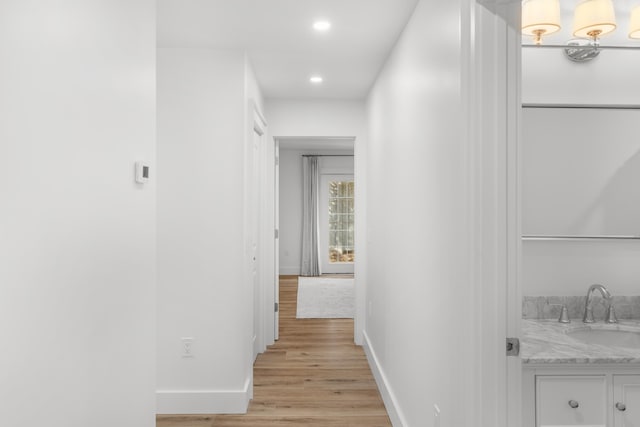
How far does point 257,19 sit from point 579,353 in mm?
2304

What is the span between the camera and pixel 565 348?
1724 mm

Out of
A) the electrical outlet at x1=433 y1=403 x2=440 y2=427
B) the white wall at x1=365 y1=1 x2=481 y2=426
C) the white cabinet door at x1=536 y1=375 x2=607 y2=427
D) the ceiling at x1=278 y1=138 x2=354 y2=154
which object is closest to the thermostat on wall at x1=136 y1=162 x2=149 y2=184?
the white wall at x1=365 y1=1 x2=481 y2=426

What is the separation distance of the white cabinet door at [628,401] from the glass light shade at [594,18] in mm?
1454

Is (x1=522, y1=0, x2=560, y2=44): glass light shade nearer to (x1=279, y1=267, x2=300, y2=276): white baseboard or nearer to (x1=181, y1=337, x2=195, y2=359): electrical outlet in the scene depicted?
(x1=181, y1=337, x2=195, y2=359): electrical outlet

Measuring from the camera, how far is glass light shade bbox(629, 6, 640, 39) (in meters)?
1.99

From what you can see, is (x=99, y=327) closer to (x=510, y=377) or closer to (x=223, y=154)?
(x=510, y=377)

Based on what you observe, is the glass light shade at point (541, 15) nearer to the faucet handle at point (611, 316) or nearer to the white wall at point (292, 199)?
the faucet handle at point (611, 316)


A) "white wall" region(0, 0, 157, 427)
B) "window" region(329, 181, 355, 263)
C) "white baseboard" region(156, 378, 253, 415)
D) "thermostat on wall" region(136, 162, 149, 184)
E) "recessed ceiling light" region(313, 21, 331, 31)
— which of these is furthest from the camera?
"window" region(329, 181, 355, 263)

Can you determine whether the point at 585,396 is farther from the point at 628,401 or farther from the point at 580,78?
the point at 580,78

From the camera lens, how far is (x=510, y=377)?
138 centimetres

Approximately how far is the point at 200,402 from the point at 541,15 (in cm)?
307

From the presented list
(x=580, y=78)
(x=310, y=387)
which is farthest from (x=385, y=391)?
(x=580, y=78)

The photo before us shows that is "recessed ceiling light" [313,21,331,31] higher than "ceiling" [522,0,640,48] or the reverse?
higher

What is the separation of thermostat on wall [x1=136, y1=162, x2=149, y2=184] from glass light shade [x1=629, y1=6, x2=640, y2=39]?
2206 millimetres
